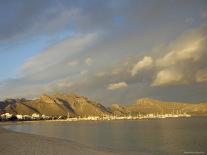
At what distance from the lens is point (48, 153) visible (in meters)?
33.0

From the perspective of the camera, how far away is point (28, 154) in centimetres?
3128

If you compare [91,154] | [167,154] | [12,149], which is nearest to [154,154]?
[167,154]

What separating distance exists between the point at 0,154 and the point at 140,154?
79.1ft

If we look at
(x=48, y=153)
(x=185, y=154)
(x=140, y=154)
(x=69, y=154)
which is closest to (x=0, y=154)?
(x=48, y=153)

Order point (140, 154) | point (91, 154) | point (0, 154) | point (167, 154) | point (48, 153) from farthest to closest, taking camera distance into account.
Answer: point (167, 154) → point (140, 154) → point (91, 154) → point (48, 153) → point (0, 154)

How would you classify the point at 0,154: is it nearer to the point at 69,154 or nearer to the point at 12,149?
the point at 12,149

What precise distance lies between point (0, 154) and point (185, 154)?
95.5 feet

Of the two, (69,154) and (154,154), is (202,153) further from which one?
(69,154)

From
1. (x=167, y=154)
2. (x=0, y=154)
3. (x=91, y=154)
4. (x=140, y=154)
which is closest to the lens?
(x=0, y=154)

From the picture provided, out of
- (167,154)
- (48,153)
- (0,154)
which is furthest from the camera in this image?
(167,154)

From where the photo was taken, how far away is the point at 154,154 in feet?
168

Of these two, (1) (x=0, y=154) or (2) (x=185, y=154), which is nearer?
(1) (x=0, y=154)

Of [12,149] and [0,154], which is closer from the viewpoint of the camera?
[0,154]

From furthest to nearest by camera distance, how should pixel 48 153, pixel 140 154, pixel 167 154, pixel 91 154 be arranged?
pixel 167 154 → pixel 140 154 → pixel 91 154 → pixel 48 153
